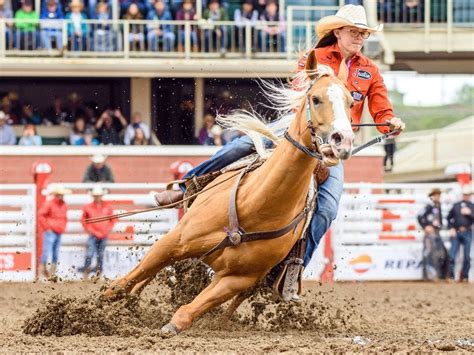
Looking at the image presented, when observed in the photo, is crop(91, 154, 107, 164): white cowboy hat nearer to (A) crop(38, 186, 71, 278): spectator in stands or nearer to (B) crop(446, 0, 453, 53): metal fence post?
(A) crop(38, 186, 71, 278): spectator in stands

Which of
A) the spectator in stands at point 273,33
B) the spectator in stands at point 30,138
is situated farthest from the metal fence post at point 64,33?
the spectator in stands at point 273,33

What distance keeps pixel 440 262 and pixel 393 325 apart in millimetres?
6005

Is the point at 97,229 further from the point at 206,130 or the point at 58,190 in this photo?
the point at 206,130

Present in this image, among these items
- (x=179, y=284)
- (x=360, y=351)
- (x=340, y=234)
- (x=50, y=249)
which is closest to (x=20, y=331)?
(x=179, y=284)

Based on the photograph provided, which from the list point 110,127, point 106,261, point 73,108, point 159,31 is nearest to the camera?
point 106,261

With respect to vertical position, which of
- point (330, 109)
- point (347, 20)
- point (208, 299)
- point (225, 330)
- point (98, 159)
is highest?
point (347, 20)

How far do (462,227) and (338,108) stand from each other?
8753 mm

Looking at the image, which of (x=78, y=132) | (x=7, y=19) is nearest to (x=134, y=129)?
(x=78, y=132)

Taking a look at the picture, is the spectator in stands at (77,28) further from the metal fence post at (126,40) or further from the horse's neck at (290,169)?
the horse's neck at (290,169)

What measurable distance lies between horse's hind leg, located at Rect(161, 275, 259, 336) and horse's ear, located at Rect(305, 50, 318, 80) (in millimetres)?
1256

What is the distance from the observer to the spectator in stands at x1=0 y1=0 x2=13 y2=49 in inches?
665

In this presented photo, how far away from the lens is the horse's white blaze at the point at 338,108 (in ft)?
19.1

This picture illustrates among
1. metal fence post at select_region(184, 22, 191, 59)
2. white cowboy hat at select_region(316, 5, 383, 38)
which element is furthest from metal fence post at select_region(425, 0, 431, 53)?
white cowboy hat at select_region(316, 5, 383, 38)

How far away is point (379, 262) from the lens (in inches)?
553
